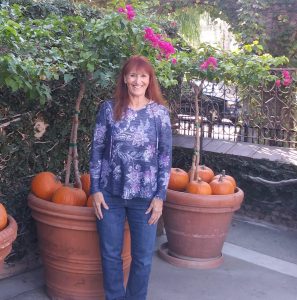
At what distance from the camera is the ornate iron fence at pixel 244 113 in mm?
6000

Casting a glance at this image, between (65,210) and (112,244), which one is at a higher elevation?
(65,210)

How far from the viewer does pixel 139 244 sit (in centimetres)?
315

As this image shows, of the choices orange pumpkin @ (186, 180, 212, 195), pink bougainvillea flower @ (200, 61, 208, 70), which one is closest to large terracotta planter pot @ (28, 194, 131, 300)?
orange pumpkin @ (186, 180, 212, 195)

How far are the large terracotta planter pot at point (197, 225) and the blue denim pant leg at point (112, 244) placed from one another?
1162mm

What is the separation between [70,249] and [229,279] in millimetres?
1563

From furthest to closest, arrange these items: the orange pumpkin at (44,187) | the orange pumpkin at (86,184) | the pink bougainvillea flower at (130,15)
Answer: the orange pumpkin at (86,184) → the orange pumpkin at (44,187) → the pink bougainvillea flower at (130,15)

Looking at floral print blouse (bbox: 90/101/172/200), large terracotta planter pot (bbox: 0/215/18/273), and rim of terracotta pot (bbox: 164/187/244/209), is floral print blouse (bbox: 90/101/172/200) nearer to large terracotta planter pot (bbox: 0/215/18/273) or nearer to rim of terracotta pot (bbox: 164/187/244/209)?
large terracotta planter pot (bbox: 0/215/18/273)

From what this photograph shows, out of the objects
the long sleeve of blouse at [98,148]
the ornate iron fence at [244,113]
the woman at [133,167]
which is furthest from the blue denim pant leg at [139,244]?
the ornate iron fence at [244,113]

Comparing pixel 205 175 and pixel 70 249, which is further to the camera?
pixel 205 175

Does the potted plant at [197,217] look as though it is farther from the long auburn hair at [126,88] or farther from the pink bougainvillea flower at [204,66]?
the long auburn hair at [126,88]

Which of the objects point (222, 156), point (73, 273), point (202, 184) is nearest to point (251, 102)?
point (222, 156)

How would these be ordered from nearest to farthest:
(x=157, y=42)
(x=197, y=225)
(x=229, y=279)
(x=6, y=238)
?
(x=6, y=238), (x=157, y=42), (x=229, y=279), (x=197, y=225)

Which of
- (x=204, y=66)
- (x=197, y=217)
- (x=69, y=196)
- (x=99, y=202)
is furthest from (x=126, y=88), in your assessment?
(x=197, y=217)

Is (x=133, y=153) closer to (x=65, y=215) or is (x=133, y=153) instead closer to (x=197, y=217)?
(x=65, y=215)
